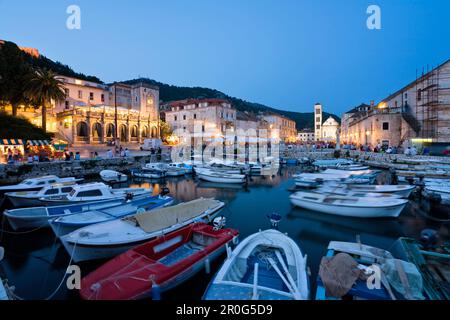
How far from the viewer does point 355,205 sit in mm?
13438

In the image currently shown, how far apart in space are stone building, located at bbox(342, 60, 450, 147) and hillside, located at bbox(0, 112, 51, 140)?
51347 millimetres

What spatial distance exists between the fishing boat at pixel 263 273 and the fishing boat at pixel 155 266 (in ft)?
4.02

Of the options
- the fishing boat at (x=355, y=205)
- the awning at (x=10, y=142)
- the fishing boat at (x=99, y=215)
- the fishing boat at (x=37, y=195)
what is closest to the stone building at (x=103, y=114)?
the awning at (x=10, y=142)

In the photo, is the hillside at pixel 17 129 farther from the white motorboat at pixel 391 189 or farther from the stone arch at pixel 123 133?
the white motorboat at pixel 391 189

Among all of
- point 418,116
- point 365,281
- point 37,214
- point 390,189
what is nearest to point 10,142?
point 37,214

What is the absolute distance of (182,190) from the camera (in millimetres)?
23922

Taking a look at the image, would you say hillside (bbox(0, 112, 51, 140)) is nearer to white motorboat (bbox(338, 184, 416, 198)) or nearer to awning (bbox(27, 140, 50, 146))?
awning (bbox(27, 140, 50, 146))

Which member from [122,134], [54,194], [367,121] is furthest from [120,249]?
[367,121]

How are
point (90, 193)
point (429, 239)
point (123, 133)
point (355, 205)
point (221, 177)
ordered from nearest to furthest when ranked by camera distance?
point (429, 239) → point (355, 205) → point (90, 193) → point (221, 177) → point (123, 133)

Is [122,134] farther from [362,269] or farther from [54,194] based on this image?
[362,269]

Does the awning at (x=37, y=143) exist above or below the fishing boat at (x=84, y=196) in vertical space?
above

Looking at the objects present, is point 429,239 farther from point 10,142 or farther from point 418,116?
point 418,116

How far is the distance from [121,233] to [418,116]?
45.6 m

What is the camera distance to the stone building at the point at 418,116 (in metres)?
33.7
